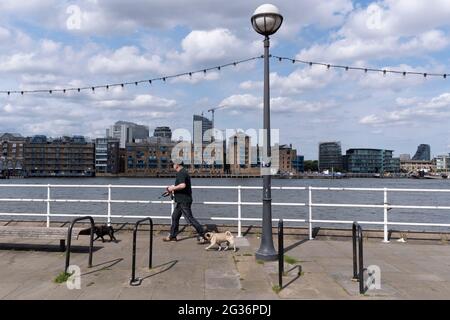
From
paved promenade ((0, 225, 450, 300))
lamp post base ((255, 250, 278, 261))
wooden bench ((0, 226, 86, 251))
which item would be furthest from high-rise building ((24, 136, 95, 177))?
lamp post base ((255, 250, 278, 261))

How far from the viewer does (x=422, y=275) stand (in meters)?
6.98

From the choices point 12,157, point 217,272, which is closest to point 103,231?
point 217,272

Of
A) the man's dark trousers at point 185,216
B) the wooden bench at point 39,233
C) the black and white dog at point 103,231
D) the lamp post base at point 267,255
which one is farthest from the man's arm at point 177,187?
the lamp post base at point 267,255

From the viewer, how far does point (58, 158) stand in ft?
605

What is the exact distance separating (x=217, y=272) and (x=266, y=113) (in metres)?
3.08

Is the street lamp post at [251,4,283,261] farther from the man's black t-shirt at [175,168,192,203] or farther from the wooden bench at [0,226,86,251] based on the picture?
the wooden bench at [0,226,86,251]

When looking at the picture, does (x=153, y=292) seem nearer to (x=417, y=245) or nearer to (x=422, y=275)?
(x=422, y=275)

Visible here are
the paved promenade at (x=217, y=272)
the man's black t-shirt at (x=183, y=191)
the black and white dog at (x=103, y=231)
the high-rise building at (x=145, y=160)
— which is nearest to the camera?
the paved promenade at (x=217, y=272)

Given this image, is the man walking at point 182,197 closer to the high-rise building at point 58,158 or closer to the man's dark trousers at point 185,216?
the man's dark trousers at point 185,216

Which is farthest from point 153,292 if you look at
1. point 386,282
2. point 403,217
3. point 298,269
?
point 403,217

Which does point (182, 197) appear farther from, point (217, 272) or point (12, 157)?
point (12, 157)

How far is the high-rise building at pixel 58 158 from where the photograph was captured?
182875 millimetres

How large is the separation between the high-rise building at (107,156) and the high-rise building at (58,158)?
17.2 feet
